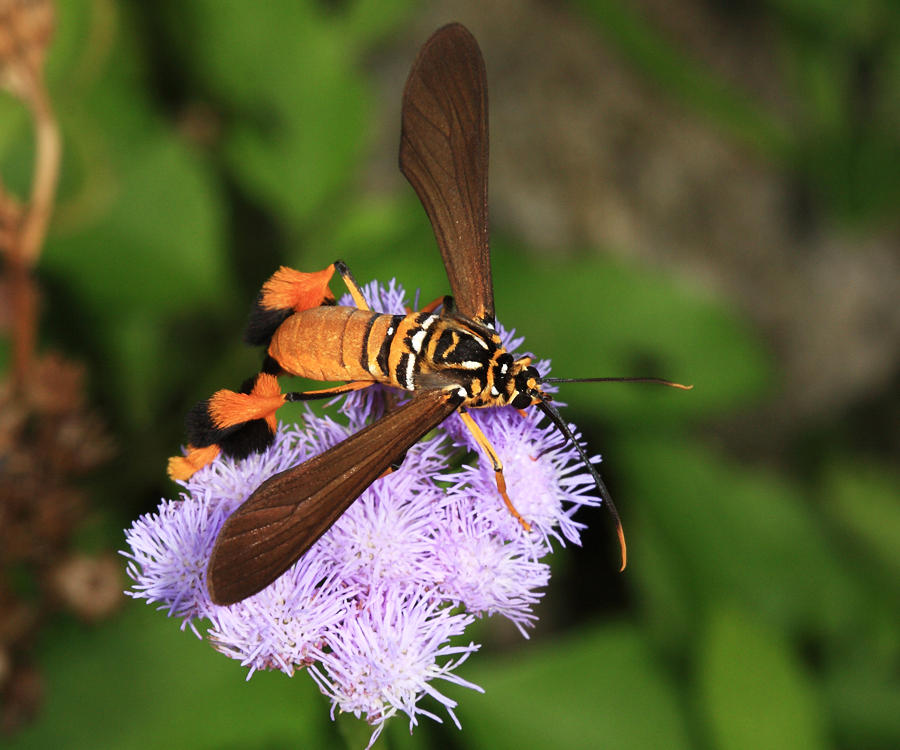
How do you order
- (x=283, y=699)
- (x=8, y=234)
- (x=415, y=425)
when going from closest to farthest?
1. (x=415, y=425)
2. (x=8, y=234)
3. (x=283, y=699)

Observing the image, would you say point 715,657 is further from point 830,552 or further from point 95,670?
point 95,670

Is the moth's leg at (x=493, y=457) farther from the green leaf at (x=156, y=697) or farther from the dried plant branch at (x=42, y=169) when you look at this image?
the dried plant branch at (x=42, y=169)

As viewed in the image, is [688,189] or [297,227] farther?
[688,189]

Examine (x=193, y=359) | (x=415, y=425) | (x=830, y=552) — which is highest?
(x=415, y=425)

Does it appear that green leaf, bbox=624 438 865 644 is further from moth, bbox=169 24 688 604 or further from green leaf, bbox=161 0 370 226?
moth, bbox=169 24 688 604

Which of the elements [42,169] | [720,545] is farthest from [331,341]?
[720,545]

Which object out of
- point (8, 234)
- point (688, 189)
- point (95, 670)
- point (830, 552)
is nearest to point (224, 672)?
point (95, 670)

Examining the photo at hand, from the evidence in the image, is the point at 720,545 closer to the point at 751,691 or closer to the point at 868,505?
the point at 751,691
